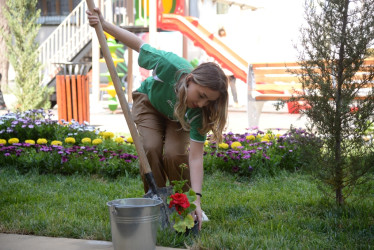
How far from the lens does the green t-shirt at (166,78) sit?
2701 mm

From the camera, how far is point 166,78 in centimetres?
288

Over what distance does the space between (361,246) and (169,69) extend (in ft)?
4.67

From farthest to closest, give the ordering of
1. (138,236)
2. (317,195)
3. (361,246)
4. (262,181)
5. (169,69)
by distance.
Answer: (262,181) < (317,195) < (169,69) < (361,246) < (138,236)

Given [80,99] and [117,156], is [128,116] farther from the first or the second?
[80,99]

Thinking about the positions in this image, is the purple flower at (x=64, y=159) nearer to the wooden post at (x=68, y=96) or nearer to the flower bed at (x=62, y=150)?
the flower bed at (x=62, y=150)

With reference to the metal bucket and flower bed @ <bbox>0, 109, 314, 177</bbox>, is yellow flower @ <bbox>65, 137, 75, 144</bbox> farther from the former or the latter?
the metal bucket

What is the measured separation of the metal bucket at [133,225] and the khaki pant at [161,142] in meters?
0.75

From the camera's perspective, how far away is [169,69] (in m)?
2.85

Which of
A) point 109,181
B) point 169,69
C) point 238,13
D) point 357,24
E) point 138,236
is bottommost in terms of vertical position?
point 109,181

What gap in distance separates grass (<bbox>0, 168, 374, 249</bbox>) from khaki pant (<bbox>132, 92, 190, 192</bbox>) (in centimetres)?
37

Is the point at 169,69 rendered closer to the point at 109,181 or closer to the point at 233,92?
the point at 109,181

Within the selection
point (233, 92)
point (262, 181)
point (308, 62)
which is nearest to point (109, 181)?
point (262, 181)

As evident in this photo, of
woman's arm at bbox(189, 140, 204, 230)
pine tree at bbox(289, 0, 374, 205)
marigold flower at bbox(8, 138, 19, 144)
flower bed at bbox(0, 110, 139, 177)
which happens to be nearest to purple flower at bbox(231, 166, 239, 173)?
flower bed at bbox(0, 110, 139, 177)

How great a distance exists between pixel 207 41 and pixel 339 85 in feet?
29.5
